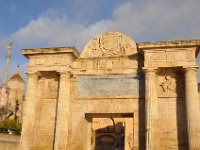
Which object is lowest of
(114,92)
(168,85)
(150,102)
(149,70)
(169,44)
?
(150,102)

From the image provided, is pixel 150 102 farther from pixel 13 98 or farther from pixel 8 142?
pixel 13 98

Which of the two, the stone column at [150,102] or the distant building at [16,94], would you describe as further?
the distant building at [16,94]

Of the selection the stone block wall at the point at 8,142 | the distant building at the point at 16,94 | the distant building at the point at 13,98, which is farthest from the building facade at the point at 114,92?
the distant building at the point at 16,94

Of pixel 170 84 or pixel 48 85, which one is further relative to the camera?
pixel 48 85

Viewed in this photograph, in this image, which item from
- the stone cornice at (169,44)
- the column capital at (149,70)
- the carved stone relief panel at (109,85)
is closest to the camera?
the stone cornice at (169,44)

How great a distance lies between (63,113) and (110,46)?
391 cm

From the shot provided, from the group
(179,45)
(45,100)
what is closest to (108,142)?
(45,100)

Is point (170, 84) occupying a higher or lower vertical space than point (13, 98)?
lower

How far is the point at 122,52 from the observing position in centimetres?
1341

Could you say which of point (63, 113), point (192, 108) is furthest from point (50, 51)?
point (192, 108)

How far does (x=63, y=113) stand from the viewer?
12688mm

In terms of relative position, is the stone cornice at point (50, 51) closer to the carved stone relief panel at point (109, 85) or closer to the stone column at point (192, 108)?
the carved stone relief panel at point (109, 85)

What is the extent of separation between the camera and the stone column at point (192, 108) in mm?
10981

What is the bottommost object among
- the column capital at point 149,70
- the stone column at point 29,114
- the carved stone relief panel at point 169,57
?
the stone column at point 29,114
